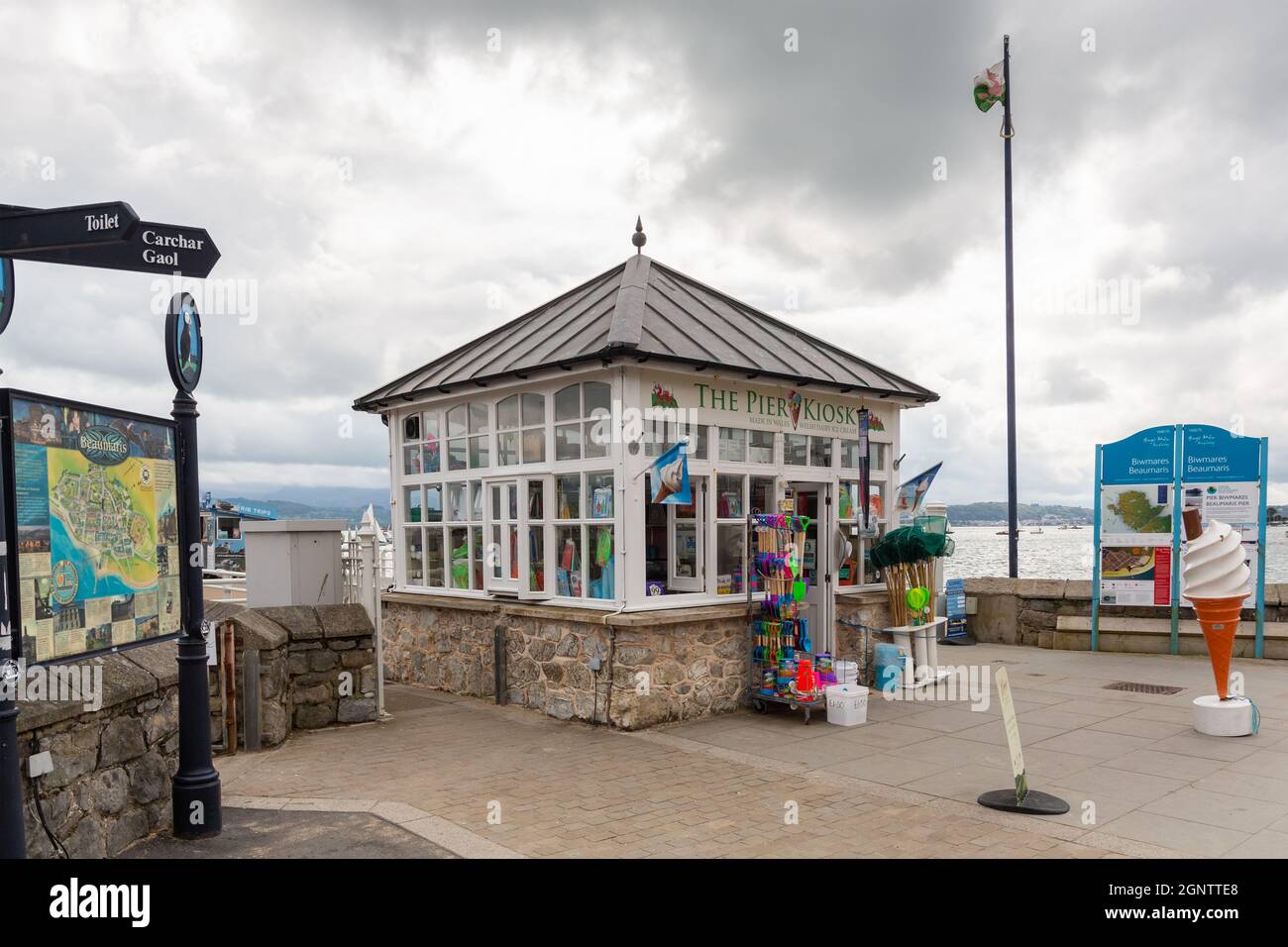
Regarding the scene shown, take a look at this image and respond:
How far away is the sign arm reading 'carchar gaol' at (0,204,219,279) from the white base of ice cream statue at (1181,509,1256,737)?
8.84 meters

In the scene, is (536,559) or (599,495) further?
(536,559)

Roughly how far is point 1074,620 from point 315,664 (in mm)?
12195

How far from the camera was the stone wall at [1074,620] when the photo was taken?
581 inches

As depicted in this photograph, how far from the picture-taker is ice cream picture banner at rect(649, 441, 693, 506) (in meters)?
9.96

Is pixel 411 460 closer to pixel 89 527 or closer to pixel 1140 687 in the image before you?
pixel 89 527

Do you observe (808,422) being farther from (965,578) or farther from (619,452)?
(965,578)

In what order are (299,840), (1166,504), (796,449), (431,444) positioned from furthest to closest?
1. (1166,504)
2. (431,444)
3. (796,449)
4. (299,840)

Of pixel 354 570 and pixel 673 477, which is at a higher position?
pixel 673 477

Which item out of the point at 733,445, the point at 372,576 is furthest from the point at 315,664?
the point at 733,445

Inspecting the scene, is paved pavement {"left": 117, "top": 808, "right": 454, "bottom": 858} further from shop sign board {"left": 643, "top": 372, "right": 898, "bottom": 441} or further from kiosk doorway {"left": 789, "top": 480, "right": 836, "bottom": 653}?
kiosk doorway {"left": 789, "top": 480, "right": 836, "bottom": 653}

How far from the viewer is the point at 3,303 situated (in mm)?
4633

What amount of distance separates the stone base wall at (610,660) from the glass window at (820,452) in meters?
2.35

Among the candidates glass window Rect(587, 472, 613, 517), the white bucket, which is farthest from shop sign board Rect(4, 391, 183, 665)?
the white bucket

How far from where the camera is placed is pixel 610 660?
1011 centimetres
